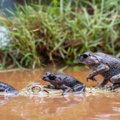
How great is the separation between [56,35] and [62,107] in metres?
2.54

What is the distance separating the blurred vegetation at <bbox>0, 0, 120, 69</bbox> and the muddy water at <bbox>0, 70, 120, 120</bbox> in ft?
6.71

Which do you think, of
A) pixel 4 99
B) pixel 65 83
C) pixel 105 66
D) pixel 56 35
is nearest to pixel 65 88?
pixel 65 83

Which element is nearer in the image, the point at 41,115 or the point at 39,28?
the point at 41,115

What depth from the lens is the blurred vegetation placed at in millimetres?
5875

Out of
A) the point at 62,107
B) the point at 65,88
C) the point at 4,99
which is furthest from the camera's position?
the point at 65,88

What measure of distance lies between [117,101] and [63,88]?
1.59 ft

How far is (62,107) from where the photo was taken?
137 inches

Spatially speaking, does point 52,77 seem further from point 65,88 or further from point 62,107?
point 62,107

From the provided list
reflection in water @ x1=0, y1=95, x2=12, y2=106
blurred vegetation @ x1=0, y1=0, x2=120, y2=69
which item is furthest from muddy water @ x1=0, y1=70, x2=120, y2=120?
blurred vegetation @ x1=0, y1=0, x2=120, y2=69

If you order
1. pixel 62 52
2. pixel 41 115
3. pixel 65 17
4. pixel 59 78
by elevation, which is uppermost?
pixel 65 17

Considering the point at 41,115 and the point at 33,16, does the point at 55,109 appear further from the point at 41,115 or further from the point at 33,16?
the point at 33,16

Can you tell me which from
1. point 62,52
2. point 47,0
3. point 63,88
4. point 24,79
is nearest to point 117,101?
point 63,88

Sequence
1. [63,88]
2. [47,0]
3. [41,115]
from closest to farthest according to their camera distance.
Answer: [41,115], [63,88], [47,0]

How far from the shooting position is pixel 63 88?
12.7ft
